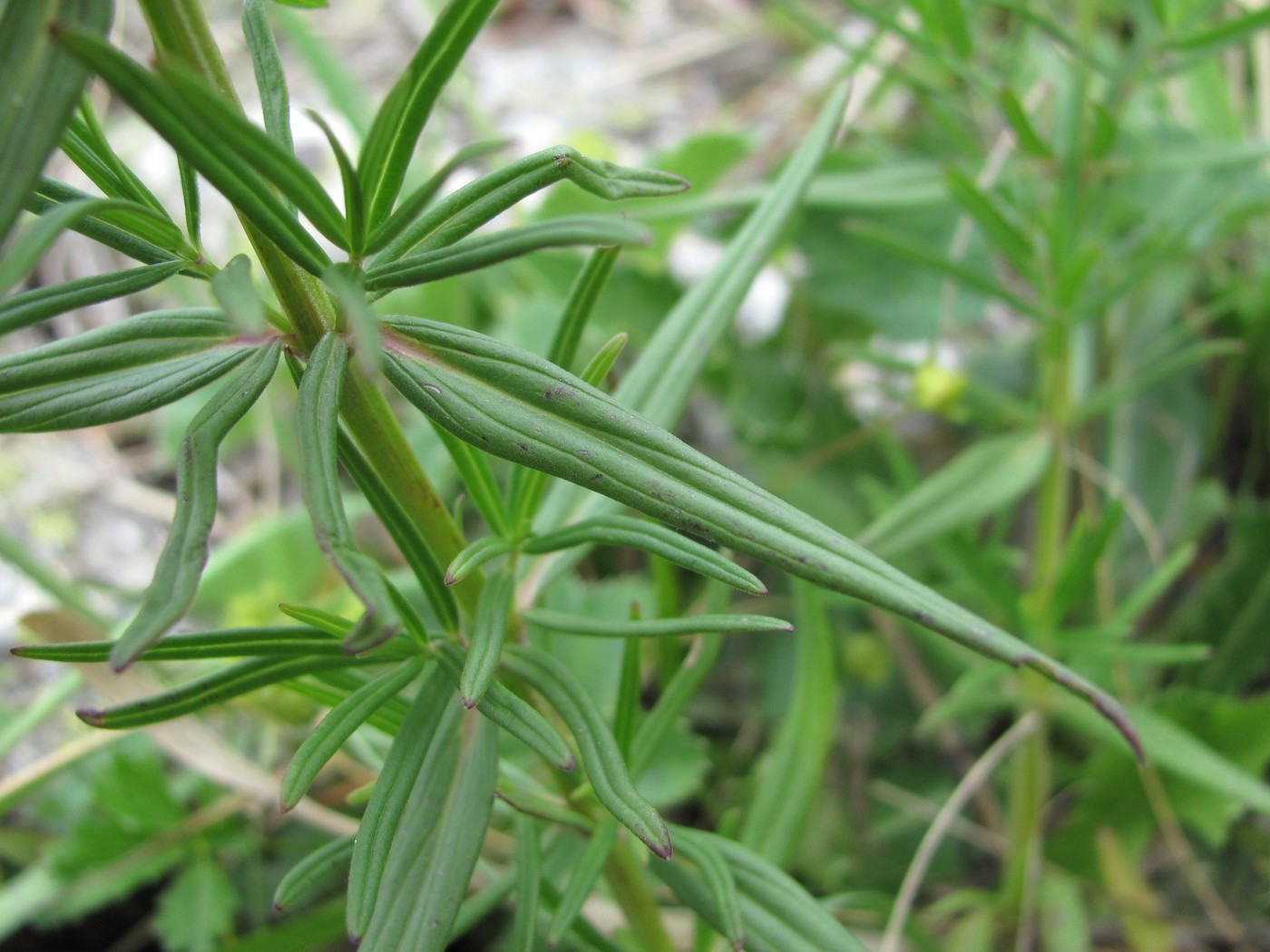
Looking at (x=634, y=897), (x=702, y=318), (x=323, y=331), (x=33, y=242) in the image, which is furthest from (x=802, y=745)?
(x=33, y=242)

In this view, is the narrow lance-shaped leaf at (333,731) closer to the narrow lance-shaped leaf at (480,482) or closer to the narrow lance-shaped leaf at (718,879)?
the narrow lance-shaped leaf at (480,482)

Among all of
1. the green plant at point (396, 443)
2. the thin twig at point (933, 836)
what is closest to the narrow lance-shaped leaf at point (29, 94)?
the green plant at point (396, 443)

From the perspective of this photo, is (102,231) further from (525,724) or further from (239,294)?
(525,724)

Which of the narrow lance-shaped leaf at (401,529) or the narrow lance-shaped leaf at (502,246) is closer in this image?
the narrow lance-shaped leaf at (502,246)

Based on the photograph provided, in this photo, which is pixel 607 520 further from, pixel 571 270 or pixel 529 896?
pixel 571 270

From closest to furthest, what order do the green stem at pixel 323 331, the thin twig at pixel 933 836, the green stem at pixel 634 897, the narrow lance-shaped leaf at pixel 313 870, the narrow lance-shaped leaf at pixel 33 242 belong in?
1. the narrow lance-shaped leaf at pixel 33 242
2. the green stem at pixel 323 331
3. the narrow lance-shaped leaf at pixel 313 870
4. the green stem at pixel 634 897
5. the thin twig at pixel 933 836

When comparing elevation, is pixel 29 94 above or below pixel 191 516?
above

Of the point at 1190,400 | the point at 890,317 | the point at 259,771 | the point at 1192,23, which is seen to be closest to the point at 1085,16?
the point at 1192,23
